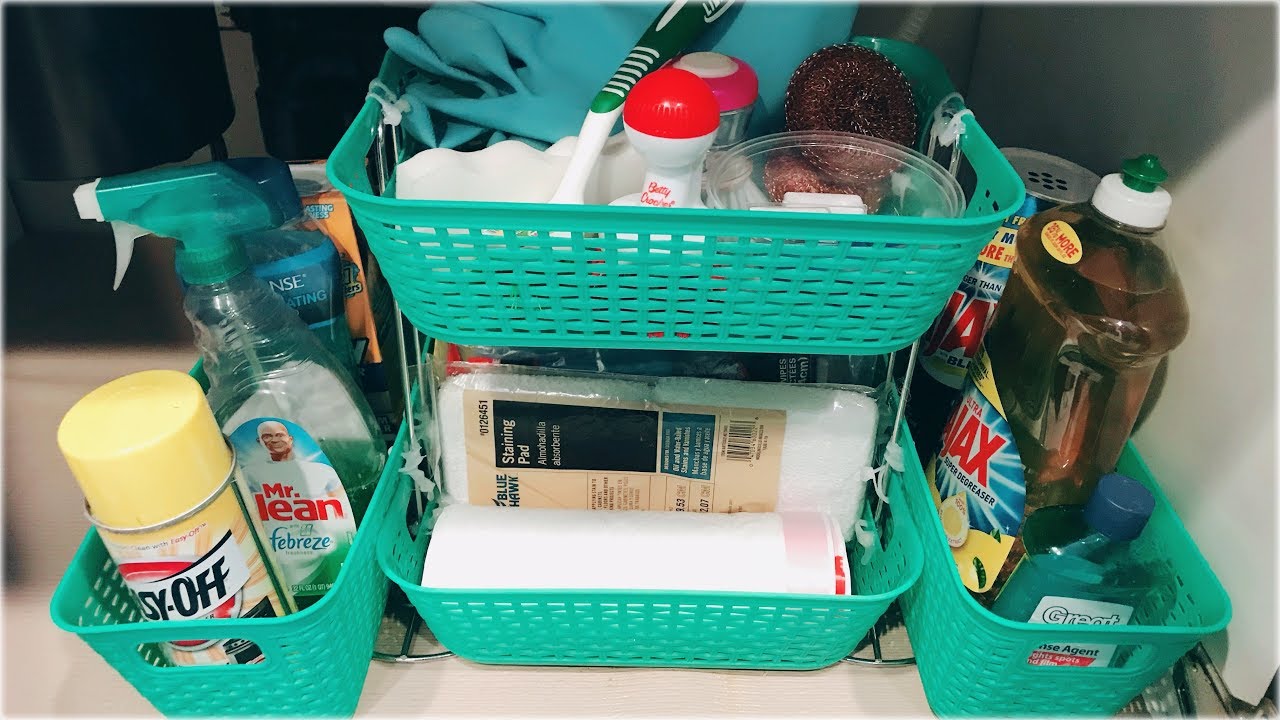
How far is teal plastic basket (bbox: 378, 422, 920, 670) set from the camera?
60 centimetres

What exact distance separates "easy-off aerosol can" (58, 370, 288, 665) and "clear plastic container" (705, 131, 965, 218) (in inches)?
12.9

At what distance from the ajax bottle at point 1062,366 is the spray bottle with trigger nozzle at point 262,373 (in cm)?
45

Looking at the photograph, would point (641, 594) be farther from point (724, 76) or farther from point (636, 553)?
point (724, 76)

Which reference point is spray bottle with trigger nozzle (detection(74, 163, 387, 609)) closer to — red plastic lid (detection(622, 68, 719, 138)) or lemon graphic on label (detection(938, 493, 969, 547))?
red plastic lid (detection(622, 68, 719, 138))

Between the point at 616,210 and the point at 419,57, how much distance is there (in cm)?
26

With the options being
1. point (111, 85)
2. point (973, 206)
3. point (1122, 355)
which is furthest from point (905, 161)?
point (111, 85)

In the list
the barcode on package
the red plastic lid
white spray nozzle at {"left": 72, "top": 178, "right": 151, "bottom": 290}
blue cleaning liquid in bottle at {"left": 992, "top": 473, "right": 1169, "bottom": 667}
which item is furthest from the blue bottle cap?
white spray nozzle at {"left": 72, "top": 178, "right": 151, "bottom": 290}

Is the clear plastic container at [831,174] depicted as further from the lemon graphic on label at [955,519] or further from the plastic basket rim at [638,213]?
the lemon graphic on label at [955,519]

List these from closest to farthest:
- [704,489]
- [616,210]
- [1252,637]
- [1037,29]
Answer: [616,210] < [1252,637] < [704,489] < [1037,29]

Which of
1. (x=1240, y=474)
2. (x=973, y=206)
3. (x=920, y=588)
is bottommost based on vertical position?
(x=920, y=588)

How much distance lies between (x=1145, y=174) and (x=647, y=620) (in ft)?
1.38

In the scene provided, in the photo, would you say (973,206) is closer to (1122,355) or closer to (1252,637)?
(1122,355)

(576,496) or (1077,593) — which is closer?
(1077,593)

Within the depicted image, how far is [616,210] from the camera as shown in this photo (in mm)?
454
